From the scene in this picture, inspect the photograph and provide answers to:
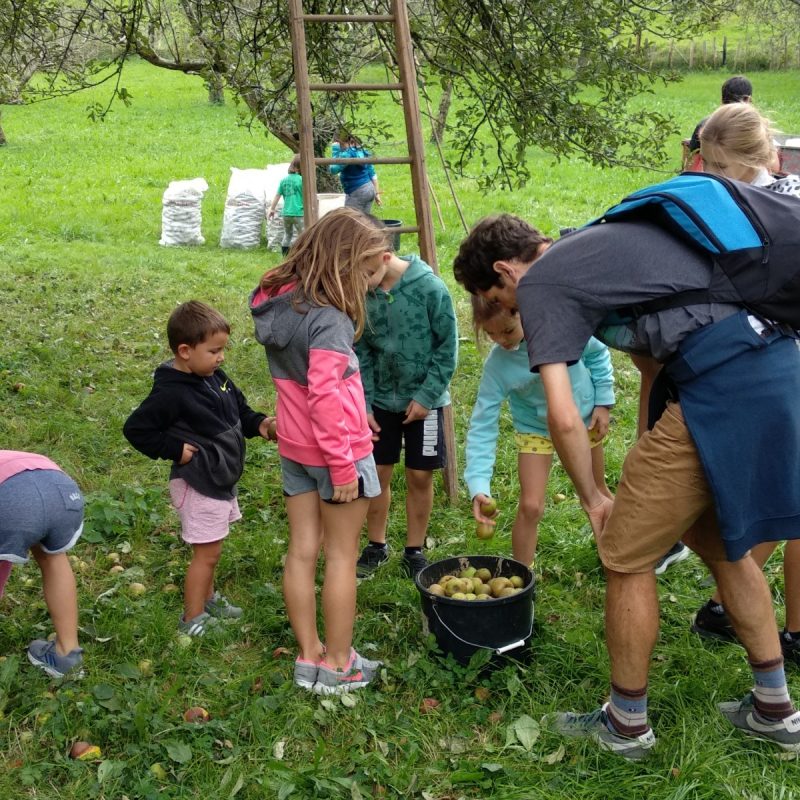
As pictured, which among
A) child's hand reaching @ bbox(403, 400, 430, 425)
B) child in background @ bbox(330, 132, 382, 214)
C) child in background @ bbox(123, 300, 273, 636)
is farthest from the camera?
child in background @ bbox(330, 132, 382, 214)

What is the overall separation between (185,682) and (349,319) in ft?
4.87

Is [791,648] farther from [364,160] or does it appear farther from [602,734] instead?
[364,160]

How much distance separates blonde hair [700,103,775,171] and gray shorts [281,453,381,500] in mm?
1569

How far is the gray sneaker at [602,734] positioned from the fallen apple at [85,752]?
151cm

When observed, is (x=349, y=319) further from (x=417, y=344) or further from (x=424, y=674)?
(x=424, y=674)

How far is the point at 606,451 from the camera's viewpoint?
5859 millimetres

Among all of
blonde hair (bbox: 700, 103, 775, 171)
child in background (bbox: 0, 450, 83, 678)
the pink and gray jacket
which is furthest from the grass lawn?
blonde hair (bbox: 700, 103, 775, 171)

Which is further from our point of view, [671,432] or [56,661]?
[56,661]

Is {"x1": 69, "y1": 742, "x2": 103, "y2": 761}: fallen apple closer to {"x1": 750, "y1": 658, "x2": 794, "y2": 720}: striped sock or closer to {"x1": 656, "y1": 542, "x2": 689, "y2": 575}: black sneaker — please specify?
{"x1": 750, "y1": 658, "x2": 794, "y2": 720}: striped sock

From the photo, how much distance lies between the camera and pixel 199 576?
3.94m

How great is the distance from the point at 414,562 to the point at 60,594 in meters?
1.62

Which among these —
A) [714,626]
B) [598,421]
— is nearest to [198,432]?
[598,421]

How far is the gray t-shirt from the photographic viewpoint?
2.60m

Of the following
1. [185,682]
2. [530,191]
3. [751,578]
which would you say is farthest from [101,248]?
[751,578]
